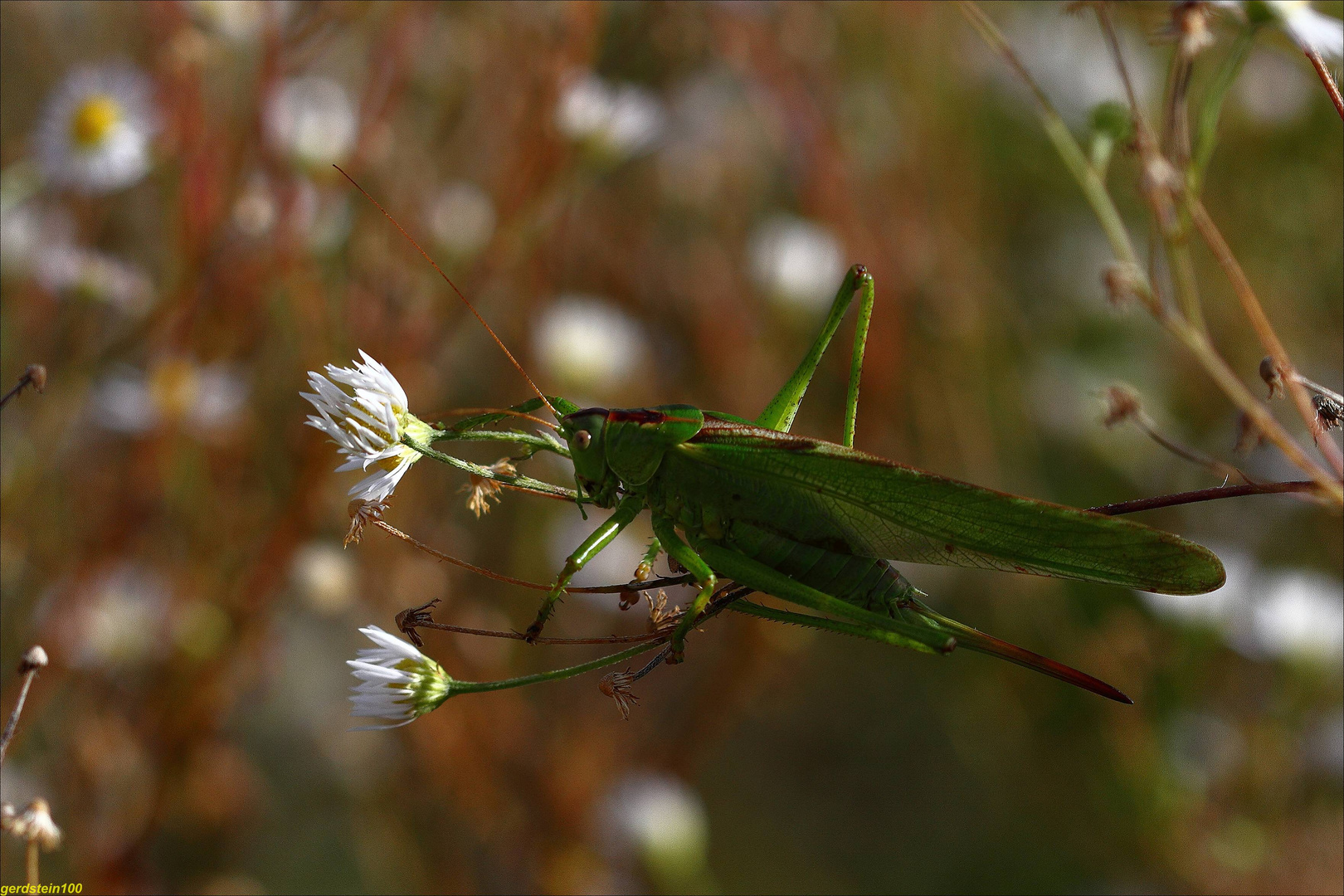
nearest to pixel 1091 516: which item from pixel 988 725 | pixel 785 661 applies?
pixel 785 661

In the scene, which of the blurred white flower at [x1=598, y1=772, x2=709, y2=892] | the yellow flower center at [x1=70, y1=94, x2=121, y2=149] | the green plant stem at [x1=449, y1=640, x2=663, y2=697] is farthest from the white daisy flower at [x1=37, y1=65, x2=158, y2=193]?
the blurred white flower at [x1=598, y1=772, x2=709, y2=892]

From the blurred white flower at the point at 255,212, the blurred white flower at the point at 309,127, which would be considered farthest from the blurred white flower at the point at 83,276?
the blurred white flower at the point at 309,127

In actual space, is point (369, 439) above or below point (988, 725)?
above

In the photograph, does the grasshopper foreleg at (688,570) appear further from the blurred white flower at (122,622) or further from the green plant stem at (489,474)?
the blurred white flower at (122,622)

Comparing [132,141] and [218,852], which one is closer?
[132,141]

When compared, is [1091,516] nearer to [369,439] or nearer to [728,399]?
[369,439]

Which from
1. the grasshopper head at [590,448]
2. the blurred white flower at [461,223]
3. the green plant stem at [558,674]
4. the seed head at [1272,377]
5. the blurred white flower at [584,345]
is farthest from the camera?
the blurred white flower at [584,345]

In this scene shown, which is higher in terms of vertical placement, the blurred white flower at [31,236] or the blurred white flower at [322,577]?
the blurred white flower at [31,236]
